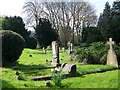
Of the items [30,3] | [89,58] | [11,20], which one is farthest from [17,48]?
[30,3]

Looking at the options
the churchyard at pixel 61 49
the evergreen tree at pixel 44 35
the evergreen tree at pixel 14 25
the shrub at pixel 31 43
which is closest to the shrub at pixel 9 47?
the churchyard at pixel 61 49

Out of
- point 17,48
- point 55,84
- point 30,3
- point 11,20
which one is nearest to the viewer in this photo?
point 55,84

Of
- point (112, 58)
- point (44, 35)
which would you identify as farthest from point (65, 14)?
point (112, 58)

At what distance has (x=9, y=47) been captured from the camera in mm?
17141

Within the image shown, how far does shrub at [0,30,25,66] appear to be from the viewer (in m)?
17.0

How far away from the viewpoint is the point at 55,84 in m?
10.5

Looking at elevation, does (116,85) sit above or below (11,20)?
below

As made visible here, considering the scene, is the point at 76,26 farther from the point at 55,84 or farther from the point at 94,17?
the point at 55,84

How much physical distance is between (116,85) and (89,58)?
8847 mm

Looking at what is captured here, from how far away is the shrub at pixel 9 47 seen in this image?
1700 centimetres

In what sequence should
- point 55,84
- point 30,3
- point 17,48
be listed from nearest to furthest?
point 55,84
point 17,48
point 30,3

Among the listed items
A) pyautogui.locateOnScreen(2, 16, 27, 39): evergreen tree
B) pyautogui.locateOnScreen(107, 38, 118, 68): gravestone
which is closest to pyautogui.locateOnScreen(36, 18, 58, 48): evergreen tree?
pyautogui.locateOnScreen(2, 16, 27, 39): evergreen tree

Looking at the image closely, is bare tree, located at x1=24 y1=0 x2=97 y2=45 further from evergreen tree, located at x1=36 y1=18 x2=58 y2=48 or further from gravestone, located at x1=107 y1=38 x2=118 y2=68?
gravestone, located at x1=107 y1=38 x2=118 y2=68

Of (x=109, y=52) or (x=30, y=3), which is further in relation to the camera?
(x=30, y=3)
